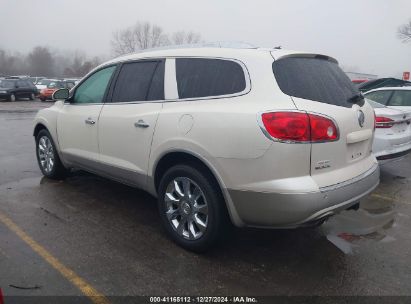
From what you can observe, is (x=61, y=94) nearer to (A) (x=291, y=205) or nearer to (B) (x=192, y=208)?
(B) (x=192, y=208)

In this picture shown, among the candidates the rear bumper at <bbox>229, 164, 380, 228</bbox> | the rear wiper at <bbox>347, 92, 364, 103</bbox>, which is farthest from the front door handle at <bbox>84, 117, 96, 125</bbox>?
the rear wiper at <bbox>347, 92, 364, 103</bbox>

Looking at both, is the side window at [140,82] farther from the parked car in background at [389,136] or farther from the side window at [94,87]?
the parked car in background at [389,136]

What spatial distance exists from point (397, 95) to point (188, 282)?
6367mm

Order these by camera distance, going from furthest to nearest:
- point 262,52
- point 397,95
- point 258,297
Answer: point 397,95, point 262,52, point 258,297

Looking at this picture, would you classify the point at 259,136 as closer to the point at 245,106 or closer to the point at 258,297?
the point at 245,106

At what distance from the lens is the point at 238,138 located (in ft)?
10.0

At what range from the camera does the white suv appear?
2.98 metres

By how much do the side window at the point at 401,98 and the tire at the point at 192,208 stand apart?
5747 millimetres

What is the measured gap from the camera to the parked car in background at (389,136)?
5.69 metres

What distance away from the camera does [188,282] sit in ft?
10.1

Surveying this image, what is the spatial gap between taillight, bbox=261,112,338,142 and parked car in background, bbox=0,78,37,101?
2723 centimetres

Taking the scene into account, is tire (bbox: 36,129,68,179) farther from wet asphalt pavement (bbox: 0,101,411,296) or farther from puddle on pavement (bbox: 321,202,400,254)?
puddle on pavement (bbox: 321,202,400,254)

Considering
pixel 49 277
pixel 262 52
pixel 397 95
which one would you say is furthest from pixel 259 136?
pixel 397 95

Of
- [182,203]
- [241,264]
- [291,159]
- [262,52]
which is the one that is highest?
[262,52]
